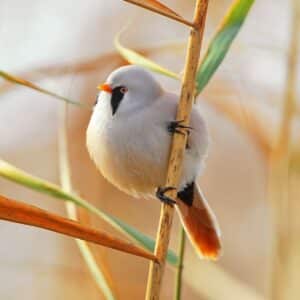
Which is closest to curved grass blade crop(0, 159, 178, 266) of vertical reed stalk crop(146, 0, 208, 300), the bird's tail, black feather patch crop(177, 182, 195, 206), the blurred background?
vertical reed stalk crop(146, 0, 208, 300)

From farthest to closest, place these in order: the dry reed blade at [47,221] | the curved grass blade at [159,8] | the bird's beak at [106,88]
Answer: the bird's beak at [106,88] < the curved grass blade at [159,8] < the dry reed blade at [47,221]

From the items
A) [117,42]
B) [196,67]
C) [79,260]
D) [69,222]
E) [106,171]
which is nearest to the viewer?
[69,222]

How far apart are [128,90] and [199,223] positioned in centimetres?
28

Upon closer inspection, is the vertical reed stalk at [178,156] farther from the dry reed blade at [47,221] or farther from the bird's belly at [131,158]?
the bird's belly at [131,158]

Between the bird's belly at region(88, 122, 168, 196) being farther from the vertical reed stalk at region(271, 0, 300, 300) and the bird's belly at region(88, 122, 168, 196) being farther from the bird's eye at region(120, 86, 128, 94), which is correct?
the vertical reed stalk at region(271, 0, 300, 300)

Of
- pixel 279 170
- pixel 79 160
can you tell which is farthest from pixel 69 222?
pixel 79 160

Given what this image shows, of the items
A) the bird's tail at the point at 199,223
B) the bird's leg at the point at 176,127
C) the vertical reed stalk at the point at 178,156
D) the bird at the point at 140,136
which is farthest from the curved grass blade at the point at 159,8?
the bird's tail at the point at 199,223

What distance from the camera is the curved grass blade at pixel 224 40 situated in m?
0.92

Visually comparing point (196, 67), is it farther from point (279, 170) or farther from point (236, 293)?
point (236, 293)

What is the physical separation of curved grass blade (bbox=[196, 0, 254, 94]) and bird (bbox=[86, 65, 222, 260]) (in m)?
0.17

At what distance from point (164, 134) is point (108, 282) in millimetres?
300

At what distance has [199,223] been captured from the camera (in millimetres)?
1289

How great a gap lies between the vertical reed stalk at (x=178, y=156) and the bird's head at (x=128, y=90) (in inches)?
9.2

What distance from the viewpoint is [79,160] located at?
2.18m
